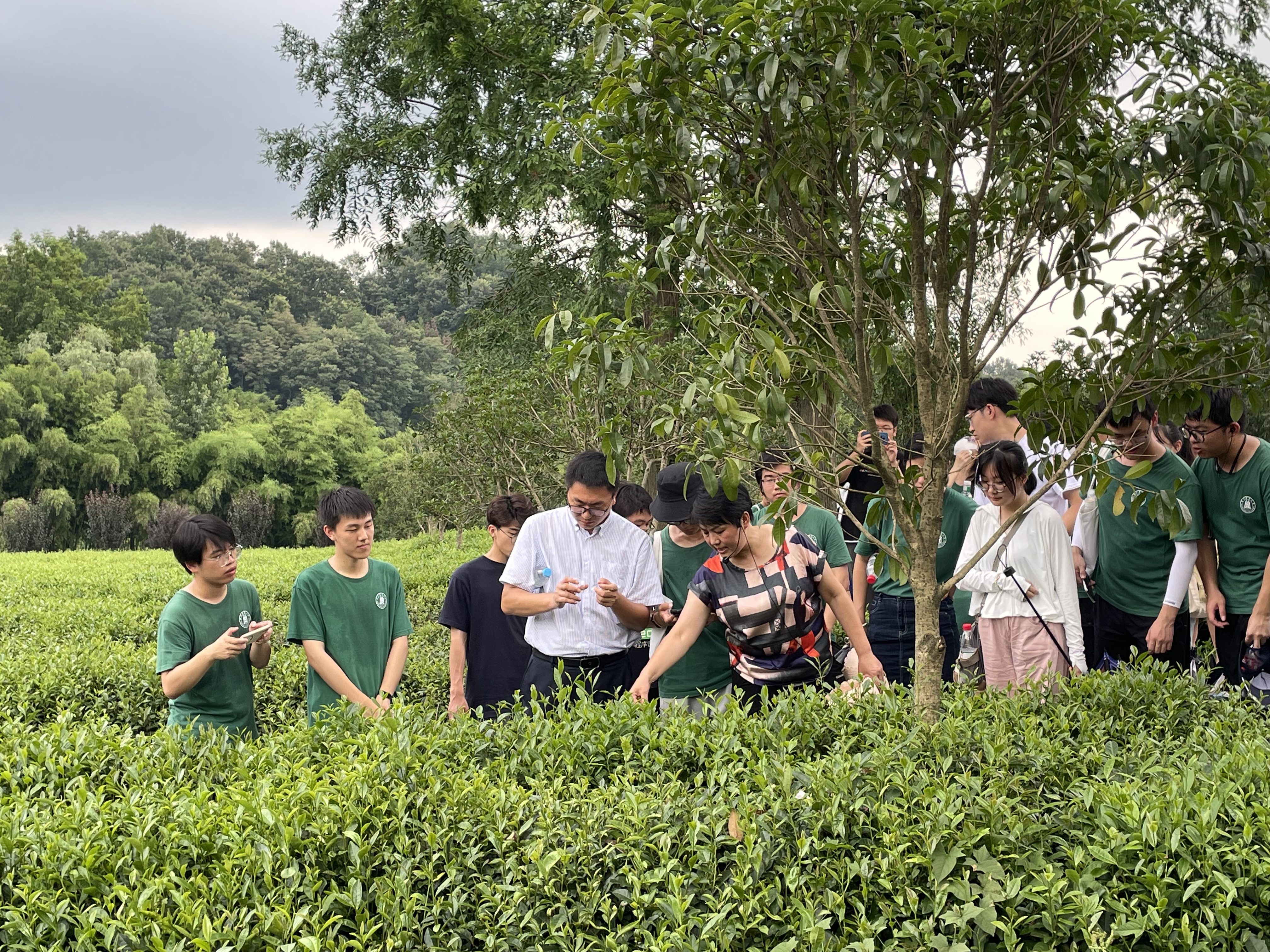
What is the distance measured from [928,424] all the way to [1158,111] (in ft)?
3.92

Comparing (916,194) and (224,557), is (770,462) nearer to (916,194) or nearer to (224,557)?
(916,194)

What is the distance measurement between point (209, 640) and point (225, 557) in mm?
360

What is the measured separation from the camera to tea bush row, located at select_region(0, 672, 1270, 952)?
2.38m

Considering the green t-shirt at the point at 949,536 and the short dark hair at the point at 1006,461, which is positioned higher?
the short dark hair at the point at 1006,461

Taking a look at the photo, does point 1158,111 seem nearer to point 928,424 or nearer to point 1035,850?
point 928,424

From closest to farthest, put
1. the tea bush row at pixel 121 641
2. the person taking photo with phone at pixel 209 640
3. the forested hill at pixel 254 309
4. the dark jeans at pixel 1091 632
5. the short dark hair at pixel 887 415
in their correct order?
1. the person taking photo with phone at pixel 209 640
2. the dark jeans at pixel 1091 632
3. the tea bush row at pixel 121 641
4. the short dark hair at pixel 887 415
5. the forested hill at pixel 254 309

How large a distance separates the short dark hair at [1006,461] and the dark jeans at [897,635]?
1.14m

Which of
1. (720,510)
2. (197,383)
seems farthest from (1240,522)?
(197,383)

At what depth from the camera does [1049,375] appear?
360 cm

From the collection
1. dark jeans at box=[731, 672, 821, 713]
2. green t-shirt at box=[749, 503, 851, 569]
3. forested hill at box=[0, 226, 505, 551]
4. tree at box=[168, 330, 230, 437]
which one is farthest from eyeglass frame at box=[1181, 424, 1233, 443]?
tree at box=[168, 330, 230, 437]

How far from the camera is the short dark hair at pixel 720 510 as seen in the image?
3.96m

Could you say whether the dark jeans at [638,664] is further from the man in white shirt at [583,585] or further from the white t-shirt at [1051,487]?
the white t-shirt at [1051,487]

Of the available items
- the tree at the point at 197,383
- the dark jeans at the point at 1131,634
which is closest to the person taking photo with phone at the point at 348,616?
the dark jeans at the point at 1131,634

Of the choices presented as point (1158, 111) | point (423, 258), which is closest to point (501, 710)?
point (1158, 111)
